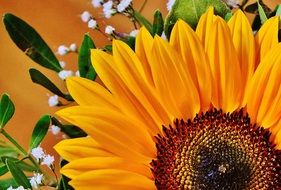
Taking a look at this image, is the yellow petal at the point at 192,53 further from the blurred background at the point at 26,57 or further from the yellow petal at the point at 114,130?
the blurred background at the point at 26,57

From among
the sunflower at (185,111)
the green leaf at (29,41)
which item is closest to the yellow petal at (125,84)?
the sunflower at (185,111)

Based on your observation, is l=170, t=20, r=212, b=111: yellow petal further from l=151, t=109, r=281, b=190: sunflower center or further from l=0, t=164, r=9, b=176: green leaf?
l=0, t=164, r=9, b=176: green leaf

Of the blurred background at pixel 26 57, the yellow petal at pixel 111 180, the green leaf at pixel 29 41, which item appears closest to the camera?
the yellow petal at pixel 111 180

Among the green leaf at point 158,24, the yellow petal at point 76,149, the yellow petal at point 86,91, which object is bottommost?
the yellow petal at point 76,149

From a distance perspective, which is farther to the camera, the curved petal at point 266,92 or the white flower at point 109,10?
the white flower at point 109,10

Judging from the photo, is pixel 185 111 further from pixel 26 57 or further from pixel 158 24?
pixel 26 57

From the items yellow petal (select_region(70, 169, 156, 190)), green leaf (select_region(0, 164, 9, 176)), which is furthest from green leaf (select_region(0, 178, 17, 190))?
yellow petal (select_region(70, 169, 156, 190))

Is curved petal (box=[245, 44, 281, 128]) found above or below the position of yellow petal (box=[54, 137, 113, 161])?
above
